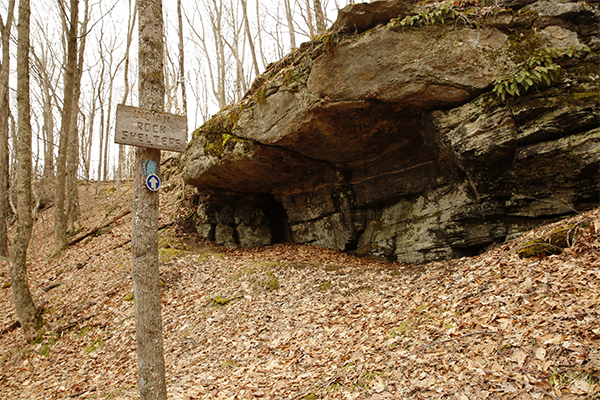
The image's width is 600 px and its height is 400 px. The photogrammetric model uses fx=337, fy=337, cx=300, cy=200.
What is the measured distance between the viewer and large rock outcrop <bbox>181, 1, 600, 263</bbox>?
6.96 m

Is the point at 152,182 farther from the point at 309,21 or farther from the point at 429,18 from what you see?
the point at 309,21

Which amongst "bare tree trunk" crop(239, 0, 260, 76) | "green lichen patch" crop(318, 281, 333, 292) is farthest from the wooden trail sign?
"bare tree trunk" crop(239, 0, 260, 76)

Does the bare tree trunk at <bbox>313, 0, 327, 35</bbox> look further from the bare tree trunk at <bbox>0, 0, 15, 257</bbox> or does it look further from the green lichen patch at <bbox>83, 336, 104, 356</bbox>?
the bare tree trunk at <bbox>0, 0, 15, 257</bbox>

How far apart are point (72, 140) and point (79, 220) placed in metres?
3.90

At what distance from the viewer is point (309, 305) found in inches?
267

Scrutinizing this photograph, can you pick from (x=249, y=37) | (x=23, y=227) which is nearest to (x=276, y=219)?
(x=23, y=227)

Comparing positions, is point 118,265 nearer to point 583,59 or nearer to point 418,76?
point 418,76

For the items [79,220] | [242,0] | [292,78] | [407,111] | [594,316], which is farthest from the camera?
[242,0]

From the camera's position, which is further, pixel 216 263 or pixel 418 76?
pixel 216 263

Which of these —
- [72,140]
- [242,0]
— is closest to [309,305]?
[72,140]

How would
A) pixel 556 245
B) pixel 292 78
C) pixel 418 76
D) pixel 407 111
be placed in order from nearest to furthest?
1. pixel 556 245
2. pixel 418 76
3. pixel 407 111
4. pixel 292 78

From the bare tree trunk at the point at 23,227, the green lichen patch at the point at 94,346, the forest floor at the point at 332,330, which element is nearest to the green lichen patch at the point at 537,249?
the forest floor at the point at 332,330

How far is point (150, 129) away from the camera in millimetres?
3846

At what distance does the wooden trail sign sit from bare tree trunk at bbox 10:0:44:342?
5.94m
